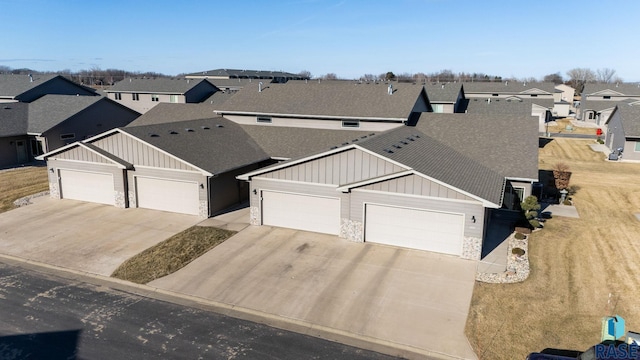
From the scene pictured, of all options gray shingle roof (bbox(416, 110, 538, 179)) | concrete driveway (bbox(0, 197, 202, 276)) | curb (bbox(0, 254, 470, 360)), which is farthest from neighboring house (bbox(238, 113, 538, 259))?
curb (bbox(0, 254, 470, 360))

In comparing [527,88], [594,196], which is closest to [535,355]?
[594,196]

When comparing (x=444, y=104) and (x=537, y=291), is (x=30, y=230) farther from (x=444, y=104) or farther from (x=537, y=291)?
(x=444, y=104)

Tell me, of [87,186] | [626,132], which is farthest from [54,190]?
[626,132]

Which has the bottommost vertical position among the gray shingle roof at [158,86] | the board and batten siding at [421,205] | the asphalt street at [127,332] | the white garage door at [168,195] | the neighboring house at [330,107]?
the asphalt street at [127,332]

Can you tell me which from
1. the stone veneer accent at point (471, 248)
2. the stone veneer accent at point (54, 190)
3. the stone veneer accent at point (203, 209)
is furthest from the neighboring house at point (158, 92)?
the stone veneer accent at point (471, 248)

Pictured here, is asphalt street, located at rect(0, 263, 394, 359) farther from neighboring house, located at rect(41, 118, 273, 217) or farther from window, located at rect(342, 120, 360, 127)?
window, located at rect(342, 120, 360, 127)

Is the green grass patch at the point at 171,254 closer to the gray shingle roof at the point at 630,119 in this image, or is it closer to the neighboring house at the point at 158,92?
the gray shingle roof at the point at 630,119
